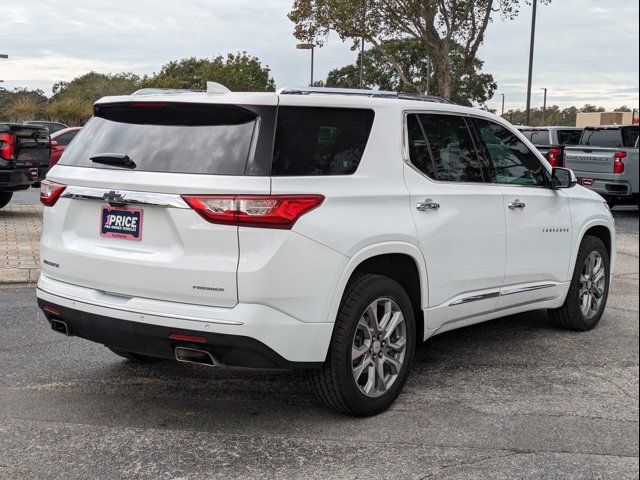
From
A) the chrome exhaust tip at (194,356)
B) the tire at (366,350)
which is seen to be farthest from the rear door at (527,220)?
the chrome exhaust tip at (194,356)

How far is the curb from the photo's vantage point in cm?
836

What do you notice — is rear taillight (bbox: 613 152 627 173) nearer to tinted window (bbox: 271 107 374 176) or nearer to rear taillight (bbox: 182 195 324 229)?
tinted window (bbox: 271 107 374 176)

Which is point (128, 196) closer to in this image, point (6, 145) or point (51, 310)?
point (51, 310)

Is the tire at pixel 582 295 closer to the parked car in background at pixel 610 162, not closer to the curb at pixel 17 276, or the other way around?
the curb at pixel 17 276

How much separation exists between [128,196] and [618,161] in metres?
15.1

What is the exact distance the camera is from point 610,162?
17.2m

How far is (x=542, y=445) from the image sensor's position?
4098 mm

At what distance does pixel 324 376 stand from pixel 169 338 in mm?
878

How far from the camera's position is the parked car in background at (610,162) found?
1700cm

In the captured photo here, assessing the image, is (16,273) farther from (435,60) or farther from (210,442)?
(435,60)

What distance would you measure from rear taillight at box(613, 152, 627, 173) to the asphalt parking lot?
39.4ft

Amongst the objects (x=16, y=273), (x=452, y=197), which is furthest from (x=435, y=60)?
(x=452, y=197)

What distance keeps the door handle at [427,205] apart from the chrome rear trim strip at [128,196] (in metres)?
1.46

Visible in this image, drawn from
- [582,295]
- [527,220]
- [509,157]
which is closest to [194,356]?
[527,220]
